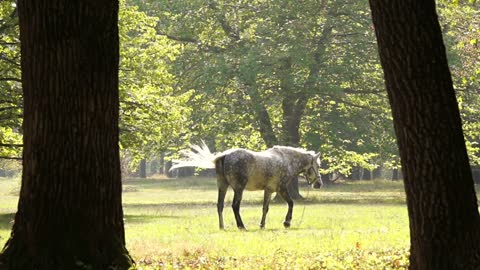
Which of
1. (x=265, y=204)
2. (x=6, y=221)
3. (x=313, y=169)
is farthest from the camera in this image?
(x=6, y=221)

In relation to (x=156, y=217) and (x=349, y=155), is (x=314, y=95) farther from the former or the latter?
(x=156, y=217)

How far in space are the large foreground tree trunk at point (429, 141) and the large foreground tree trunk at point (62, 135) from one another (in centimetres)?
296

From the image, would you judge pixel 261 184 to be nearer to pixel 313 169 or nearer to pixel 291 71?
pixel 313 169

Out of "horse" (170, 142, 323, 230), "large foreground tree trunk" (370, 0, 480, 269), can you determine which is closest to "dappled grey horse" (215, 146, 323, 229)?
"horse" (170, 142, 323, 230)

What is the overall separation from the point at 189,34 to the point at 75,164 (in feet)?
110

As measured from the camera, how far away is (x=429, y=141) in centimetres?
795

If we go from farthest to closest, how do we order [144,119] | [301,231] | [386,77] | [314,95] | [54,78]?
1. [314,95]
2. [144,119]
3. [301,231]
4. [54,78]
5. [386,77]

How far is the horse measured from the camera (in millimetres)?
22047

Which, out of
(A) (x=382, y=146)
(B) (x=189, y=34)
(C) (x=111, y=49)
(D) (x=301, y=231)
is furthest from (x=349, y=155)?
(C) (x=111, y=49)

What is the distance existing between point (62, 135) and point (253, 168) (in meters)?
13.9

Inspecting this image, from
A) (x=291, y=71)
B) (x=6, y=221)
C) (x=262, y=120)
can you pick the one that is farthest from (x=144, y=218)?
(x=262, y=120)

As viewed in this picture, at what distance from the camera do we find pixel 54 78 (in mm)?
9062

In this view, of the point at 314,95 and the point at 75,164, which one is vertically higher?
the point at 314,95

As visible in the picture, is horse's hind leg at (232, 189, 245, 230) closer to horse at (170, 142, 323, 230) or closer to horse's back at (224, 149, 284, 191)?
horse at (170, 142, 323, 230)
